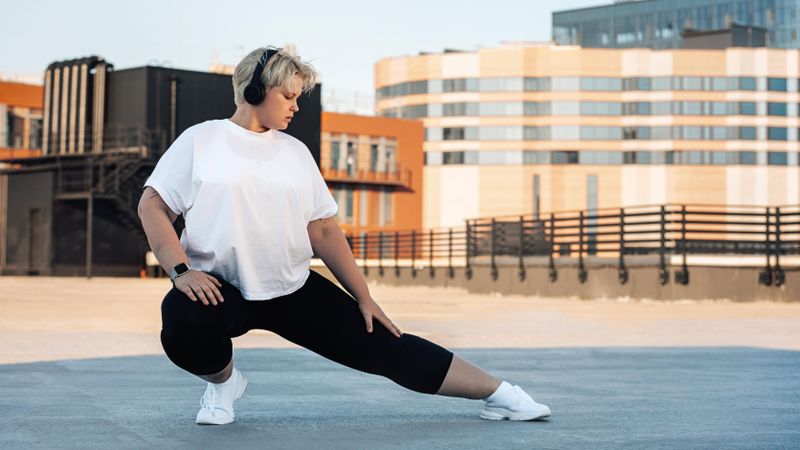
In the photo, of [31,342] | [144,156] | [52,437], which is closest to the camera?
[52,437]

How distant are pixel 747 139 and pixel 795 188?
5.44 metres

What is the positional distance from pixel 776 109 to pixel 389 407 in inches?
3839

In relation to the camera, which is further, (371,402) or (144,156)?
(144,156)

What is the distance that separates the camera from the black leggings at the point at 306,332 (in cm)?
451

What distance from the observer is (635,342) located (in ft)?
36.7

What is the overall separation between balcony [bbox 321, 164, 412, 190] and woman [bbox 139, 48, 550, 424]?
68714mm

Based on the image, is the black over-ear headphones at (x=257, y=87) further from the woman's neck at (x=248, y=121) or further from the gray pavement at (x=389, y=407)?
the gray pavement at (x=389, y=407)

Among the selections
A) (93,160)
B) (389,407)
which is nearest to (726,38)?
(93,160)

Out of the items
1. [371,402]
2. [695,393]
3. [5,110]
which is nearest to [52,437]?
[371,402]

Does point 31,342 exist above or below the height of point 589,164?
below

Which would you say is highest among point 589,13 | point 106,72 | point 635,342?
point 589,13

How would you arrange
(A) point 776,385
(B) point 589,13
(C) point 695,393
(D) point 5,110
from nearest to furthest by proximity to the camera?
(C) point 695,393 → (A) point 776,385 → (D) point 5,110 → (B) point 589,13

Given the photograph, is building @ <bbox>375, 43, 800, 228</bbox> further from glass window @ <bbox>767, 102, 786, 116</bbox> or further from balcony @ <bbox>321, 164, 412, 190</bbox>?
balcony @ <bbox>321, 164, 412, 190</bbox>

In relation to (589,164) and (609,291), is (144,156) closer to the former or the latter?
(609,291)
